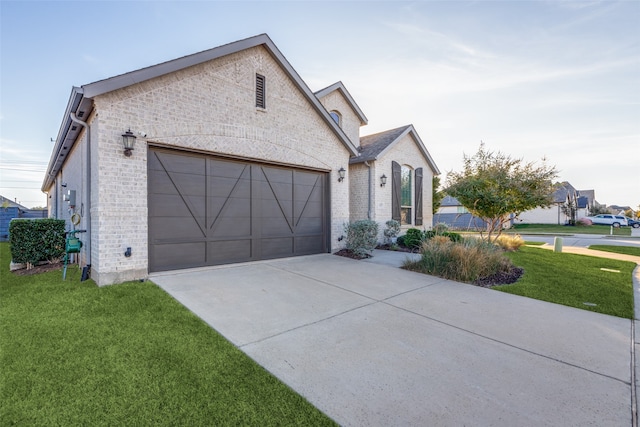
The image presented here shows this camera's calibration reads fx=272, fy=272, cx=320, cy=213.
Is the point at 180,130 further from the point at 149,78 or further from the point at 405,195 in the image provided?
the point at 405,195

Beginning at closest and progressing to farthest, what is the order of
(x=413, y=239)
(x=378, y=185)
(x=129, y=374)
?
1. (x=129, y=374)
2. (x=413, y=239)
3. (x=378, y=185)

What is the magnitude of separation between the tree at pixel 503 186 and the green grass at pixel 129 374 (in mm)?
9900

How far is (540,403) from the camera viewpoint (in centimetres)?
229

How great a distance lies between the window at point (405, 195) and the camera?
13.5m

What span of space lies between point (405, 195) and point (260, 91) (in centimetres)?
877

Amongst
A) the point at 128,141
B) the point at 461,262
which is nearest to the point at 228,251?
the point at 128,141

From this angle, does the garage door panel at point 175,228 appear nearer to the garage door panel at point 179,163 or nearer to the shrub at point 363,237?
the garage door panel at point 179,163

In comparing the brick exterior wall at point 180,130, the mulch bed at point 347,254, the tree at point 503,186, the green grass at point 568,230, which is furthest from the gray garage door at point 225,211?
the green grass at point 568,230

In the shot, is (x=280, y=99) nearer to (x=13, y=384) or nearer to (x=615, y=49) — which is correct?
(x=13, y=384)

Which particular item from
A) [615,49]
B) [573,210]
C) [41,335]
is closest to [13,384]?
[41,335]

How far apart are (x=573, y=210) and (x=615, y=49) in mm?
35972

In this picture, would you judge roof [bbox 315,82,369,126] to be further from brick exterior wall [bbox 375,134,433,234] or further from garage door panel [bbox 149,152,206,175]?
garage door panel [bbox 149,152,206,175]

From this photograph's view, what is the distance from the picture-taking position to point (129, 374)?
2.54 m

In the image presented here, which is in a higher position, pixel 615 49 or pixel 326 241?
pixel 615 49
